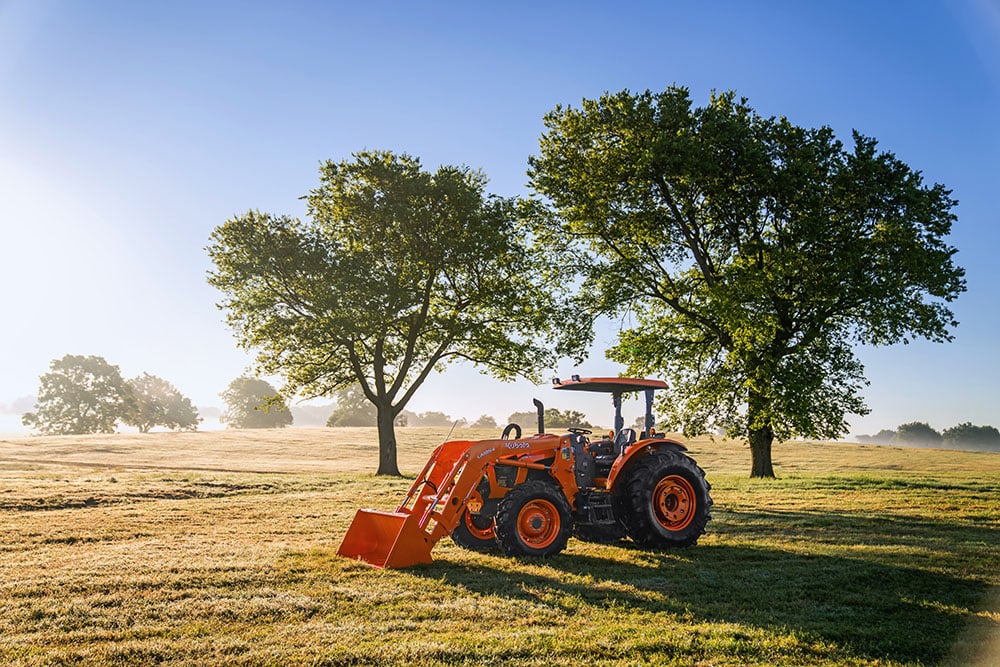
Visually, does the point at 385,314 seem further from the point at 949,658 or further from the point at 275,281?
the point at 949,658

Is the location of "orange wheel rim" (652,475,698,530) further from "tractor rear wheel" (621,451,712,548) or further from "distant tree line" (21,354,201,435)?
"distant tree line" (21,354,201,435)

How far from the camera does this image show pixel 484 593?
7707 millimetres

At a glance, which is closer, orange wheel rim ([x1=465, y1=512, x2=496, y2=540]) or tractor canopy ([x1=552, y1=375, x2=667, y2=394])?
orange wheel rim ([x1=465, y1=512, x2=496, y2=540])

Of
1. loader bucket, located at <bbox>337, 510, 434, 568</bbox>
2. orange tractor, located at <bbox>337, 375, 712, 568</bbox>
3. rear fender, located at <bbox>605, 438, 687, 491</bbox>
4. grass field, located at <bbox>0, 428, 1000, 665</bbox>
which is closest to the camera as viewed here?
grass field, located at <bbox>0, 428, 1000, 665</bbox>

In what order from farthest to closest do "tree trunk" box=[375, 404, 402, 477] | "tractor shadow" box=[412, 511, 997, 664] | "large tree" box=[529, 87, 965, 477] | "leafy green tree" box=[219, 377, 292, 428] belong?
1. "leafy green tree" box=[219, 377, 292, 428]
2. "tree trunk" box=[375, 404, 402, 477]
3. "large tree" box=[529, 87, 965, 477]
4. "tractor shadow" box=[412, 511, 997, 664]

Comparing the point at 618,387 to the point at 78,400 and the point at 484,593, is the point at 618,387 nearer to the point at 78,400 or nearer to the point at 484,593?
the point at 484,593

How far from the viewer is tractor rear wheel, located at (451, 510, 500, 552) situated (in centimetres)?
1053

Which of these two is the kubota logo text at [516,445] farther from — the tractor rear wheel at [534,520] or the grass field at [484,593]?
the grass field at [484,593]

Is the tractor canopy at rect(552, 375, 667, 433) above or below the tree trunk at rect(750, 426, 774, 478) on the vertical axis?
above

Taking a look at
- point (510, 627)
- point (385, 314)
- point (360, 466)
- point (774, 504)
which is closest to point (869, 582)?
point (510, 627)

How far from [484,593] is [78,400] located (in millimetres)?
72829

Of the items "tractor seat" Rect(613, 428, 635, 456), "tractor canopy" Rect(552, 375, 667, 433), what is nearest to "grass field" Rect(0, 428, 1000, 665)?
"tractor seat" Rect(613, 428, 635, 456)

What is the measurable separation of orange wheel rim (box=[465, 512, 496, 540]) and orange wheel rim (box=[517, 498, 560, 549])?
3.18 ft

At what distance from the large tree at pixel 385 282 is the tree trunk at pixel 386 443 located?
0.04m
